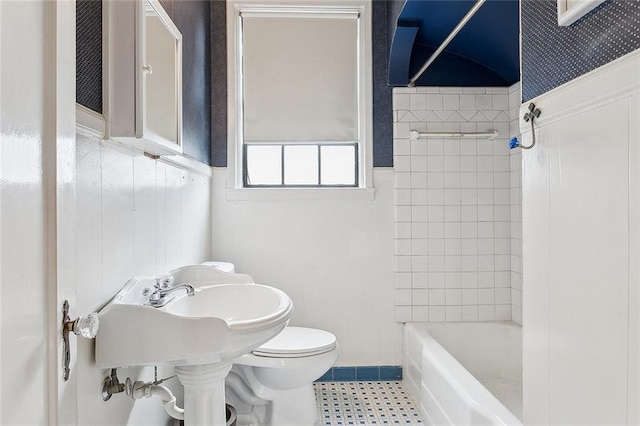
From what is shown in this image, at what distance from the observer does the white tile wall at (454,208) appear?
2.68m

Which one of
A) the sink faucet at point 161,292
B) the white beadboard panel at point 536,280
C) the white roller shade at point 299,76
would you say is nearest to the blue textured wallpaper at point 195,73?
the white roller shade at point 299,76

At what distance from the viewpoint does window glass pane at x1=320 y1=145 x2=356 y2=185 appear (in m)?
2.81

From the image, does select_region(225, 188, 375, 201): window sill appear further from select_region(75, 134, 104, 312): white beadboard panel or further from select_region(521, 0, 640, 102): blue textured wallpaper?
select_region(521, 0, 640, 102): blue textured wallpaper

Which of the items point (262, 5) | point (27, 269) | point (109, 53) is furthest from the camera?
point (262, 5)

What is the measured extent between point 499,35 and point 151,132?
205cm

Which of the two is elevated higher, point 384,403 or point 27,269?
point 27,269

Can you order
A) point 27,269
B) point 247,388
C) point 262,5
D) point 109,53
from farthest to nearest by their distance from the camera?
point 262,5 → point 247,388 → point 109,53 → point 27,269

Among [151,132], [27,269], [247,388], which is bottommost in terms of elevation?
[247,388]

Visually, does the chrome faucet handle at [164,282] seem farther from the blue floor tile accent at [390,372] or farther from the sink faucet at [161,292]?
the blue floor tile accent at [390,372]

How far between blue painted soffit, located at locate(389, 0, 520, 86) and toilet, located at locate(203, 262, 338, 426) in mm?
1669

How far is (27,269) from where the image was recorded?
1.98ft

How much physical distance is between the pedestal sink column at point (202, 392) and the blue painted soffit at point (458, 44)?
1999mm

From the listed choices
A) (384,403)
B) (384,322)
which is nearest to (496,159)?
(384,322)

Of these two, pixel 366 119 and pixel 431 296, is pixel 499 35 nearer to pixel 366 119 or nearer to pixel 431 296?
pixel 366 119
